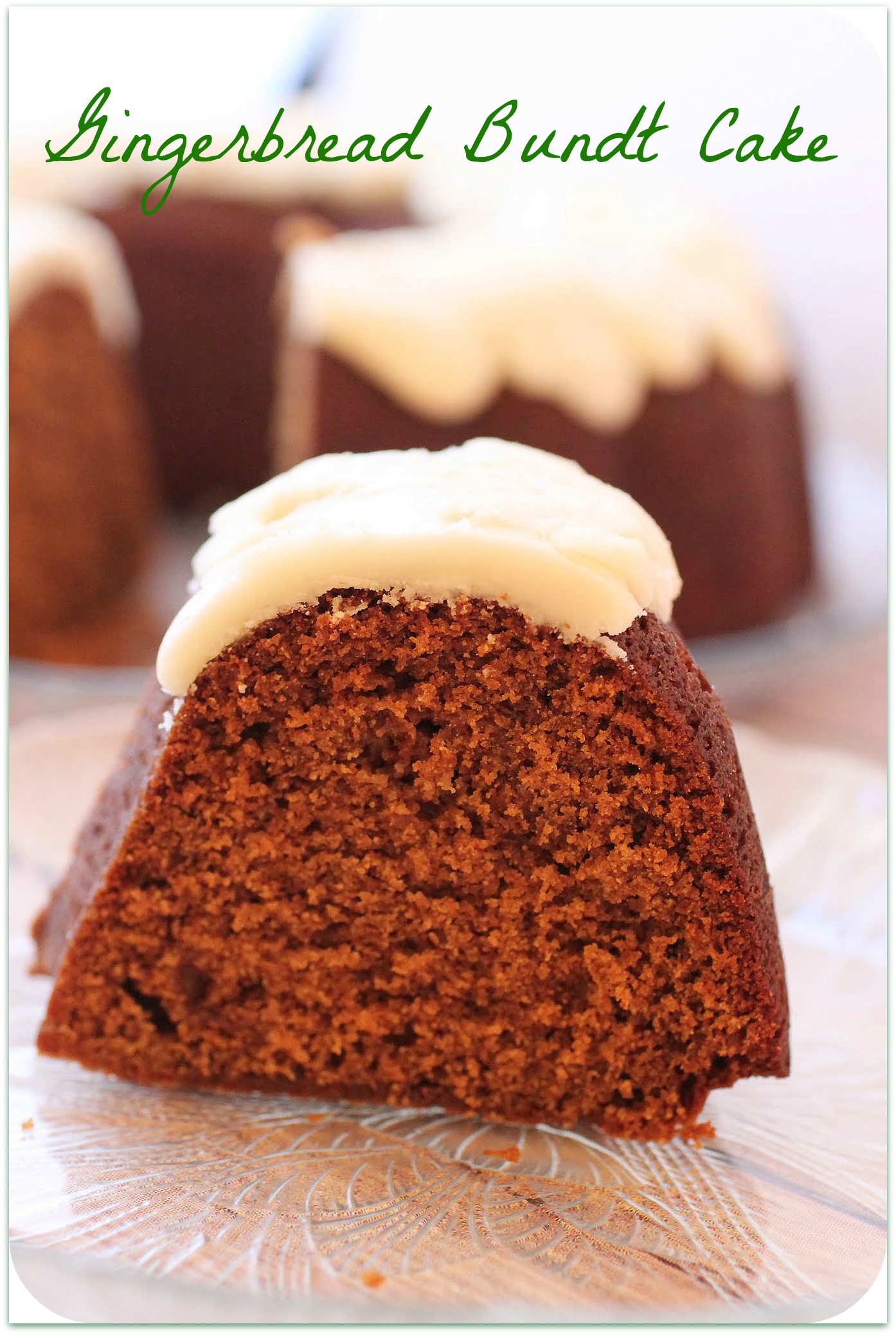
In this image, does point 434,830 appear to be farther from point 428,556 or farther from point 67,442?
point 67,442

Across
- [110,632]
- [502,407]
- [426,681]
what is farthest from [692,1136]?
[110,632]

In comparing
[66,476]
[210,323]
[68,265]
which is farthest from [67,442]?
[210,323]

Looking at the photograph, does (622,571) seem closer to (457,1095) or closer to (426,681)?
(426,681)

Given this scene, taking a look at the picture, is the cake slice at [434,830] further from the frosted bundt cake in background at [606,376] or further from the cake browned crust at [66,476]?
the cake browned crust at [66,476]

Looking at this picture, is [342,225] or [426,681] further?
[342,225]

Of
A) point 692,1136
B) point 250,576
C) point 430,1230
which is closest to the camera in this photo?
point 430,1230
